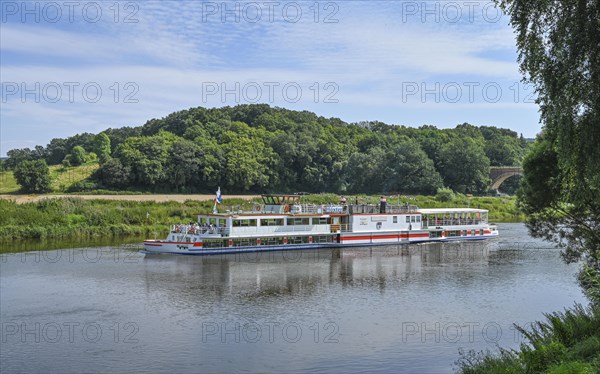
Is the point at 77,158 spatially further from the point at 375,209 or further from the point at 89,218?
the point at 375,209

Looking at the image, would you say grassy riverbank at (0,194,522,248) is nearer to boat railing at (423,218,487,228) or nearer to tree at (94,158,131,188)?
tree at (94,158,131,188)

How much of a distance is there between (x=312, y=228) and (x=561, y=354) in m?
38.5

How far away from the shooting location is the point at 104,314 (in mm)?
28828

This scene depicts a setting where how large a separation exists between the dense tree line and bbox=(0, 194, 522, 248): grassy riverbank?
1907 centimetres

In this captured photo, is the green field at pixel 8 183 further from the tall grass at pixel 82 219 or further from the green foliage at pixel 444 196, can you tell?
the green foliage at pixel 444 196

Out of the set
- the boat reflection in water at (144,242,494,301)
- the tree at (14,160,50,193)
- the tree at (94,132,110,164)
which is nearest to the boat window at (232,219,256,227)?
the boat reflection in water at (144,242,494,301)

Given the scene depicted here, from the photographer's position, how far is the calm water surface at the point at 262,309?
22.6m

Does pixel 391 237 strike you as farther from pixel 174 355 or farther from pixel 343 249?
pixel 174 355

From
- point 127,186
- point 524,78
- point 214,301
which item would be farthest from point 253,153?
point 524,78

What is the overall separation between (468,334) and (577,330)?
684 cm

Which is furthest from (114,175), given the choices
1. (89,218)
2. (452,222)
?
(452,222)

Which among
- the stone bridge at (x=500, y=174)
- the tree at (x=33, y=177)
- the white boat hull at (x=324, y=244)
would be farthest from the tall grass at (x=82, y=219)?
the stone bridge at (x=500, y=174)

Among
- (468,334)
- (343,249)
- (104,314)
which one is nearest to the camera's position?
(468,334)

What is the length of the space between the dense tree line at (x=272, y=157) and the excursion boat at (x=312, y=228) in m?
41.9
